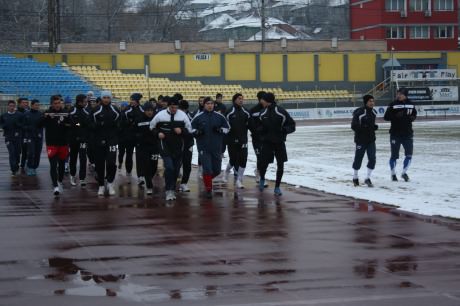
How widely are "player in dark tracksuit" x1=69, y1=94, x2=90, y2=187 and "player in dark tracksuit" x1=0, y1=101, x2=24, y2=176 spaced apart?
10.3 feet

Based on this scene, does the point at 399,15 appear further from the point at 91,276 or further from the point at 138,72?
the point at 91,276

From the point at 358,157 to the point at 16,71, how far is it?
4041cm

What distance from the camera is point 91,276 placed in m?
8.49

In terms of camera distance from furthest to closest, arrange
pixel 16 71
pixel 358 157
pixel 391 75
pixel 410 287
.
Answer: pixel 391 75 → pixel 16 71 → pixel 358 157 → pixel 410 287

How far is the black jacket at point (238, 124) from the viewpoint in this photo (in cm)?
1708

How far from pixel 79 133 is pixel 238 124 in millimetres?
3197

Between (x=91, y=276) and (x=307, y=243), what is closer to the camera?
(x=91, y=276)

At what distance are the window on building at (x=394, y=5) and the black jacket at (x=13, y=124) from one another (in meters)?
65.6

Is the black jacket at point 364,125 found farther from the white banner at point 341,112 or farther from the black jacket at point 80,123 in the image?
the white banner at point 341,112

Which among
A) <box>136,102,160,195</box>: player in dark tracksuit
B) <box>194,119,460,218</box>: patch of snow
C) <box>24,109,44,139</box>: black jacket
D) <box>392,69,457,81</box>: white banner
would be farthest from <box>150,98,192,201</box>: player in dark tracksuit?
<box>392,69,457,81</box>: white banner

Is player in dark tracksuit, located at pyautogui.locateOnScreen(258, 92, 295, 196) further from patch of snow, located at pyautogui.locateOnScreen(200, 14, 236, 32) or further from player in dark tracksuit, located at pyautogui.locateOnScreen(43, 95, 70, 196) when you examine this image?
patch of snow, located at pyautogui.locateOnScreen(200, 14, 236, 32)

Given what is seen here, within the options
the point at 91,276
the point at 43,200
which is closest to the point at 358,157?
the point at 43,200

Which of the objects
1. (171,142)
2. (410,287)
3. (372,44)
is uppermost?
(372,44)

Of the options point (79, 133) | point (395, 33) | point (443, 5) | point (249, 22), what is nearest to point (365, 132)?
point (79, 133)
